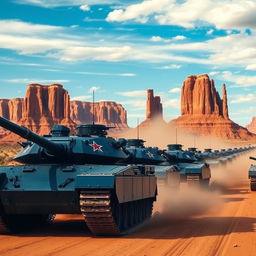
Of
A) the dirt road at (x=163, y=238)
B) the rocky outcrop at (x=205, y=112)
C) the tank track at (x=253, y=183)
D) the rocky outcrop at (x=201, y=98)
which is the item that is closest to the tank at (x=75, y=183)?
the dirt road at (x=163, y=238)

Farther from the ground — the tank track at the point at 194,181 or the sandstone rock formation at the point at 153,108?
the sandstone rock formation at the point at 153,108

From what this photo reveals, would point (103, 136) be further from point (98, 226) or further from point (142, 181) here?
point (98, 226)

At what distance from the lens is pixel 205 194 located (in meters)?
25.5

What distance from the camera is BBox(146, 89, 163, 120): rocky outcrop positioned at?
189250 mm

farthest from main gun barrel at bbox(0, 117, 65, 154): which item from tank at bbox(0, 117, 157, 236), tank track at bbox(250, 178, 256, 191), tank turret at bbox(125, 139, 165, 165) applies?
tank track at bbox(250, 178, 256, 191)

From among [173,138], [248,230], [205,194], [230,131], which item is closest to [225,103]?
[230,131]

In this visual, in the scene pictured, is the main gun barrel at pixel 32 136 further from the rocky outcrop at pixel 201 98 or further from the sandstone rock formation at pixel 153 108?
the rocky outcrop at pixel 201 98

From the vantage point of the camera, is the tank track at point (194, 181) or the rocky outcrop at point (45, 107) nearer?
the tank track at point (194, 181)

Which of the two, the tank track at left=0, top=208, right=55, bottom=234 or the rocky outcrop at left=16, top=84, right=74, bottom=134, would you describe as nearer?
the tank track at left=0, top=208, right=55, bottom=234

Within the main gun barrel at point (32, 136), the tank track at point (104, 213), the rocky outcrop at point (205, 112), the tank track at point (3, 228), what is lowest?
the tank track at point (3, 228)

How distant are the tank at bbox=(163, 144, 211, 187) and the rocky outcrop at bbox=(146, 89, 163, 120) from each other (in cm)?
15894

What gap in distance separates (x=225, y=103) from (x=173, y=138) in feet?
186

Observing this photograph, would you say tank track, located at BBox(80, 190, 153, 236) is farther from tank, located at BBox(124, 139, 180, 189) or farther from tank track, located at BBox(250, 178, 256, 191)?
tank track, located at BBox(250, 178, 256, 191)

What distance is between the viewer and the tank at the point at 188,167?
24141 millimetres
